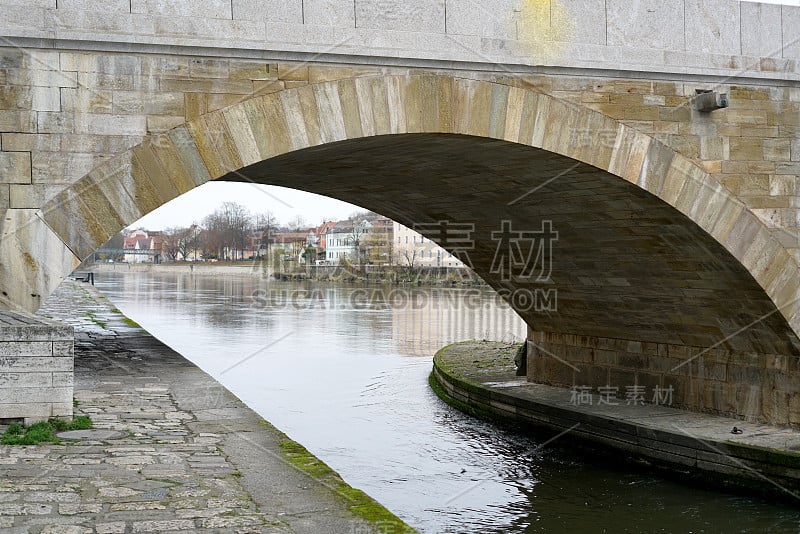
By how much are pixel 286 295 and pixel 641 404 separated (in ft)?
101

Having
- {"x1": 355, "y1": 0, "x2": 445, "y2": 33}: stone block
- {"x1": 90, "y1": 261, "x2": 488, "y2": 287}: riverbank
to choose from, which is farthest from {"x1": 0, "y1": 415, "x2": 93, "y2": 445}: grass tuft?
{"x1": 90, "y1": 261, "x2": 488, "y2": 287}: riverbank

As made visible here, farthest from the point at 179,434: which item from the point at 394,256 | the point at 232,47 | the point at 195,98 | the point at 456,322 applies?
the point at 394,256

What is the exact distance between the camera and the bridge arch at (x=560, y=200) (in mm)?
5680

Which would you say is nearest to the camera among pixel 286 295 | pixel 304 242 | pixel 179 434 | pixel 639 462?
pixel 179 434

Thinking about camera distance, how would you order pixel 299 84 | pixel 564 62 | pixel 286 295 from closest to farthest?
pixel 299 84 < pixel 564 62 < pixel 286 295

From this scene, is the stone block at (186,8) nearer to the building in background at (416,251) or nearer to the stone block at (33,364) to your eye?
the stone block at (33,364)

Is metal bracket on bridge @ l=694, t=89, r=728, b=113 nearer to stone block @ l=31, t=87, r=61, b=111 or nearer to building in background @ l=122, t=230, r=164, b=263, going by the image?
stone block @ l=31, t=87, r=61, b=111

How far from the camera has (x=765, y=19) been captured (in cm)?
758

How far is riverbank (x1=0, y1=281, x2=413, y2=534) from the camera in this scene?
151 inches

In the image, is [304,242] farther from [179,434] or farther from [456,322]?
[179,434]

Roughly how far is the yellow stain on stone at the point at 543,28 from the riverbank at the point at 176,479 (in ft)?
10.6

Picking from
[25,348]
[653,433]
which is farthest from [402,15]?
[653,433]

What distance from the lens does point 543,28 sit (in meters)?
6.71

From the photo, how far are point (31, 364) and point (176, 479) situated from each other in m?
1.31
